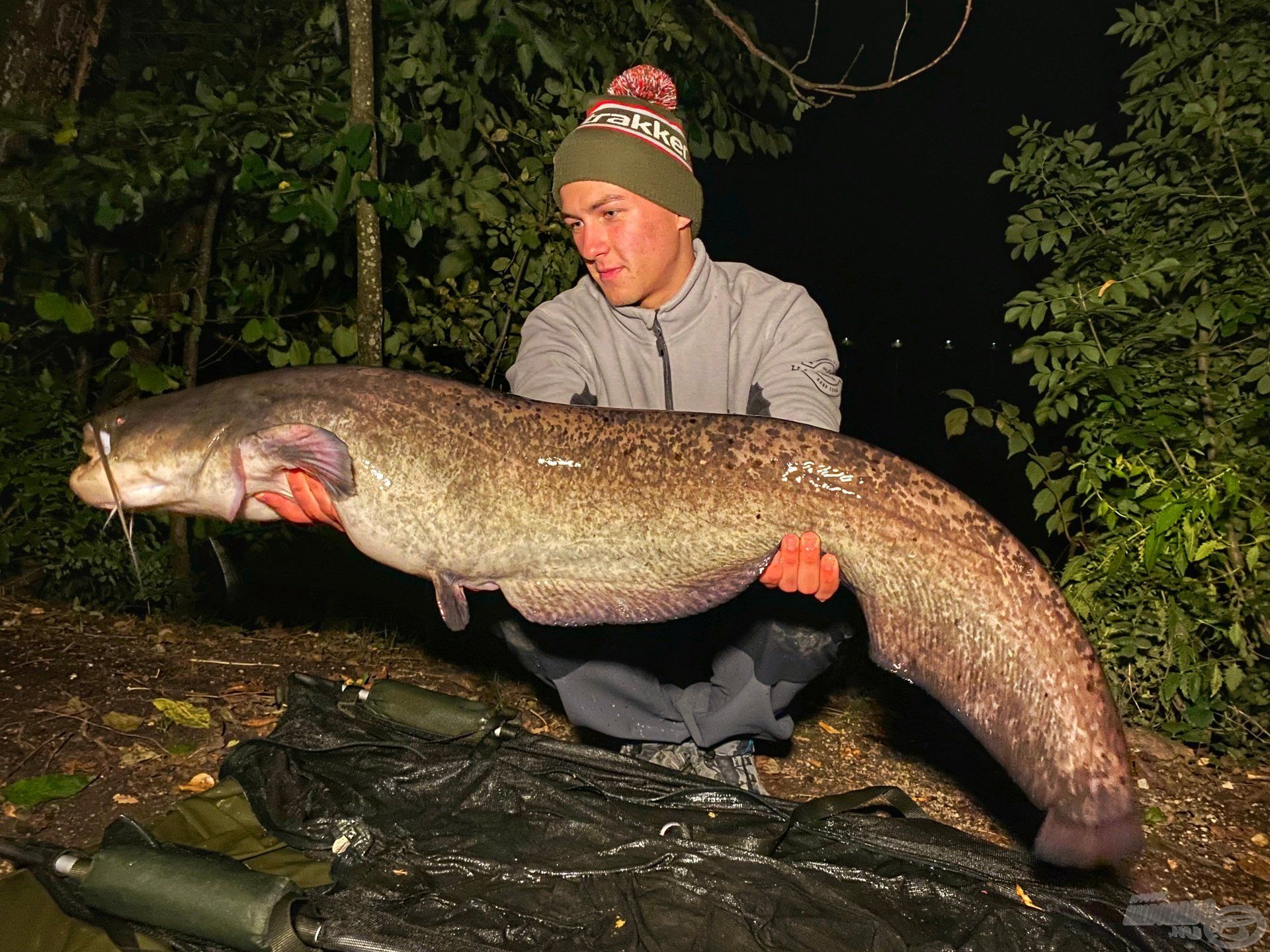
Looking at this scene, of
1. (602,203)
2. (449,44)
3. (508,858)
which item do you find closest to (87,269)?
(449,44)

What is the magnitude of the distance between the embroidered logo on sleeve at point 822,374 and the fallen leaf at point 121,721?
246 cm

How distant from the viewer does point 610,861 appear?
2449 millimetres

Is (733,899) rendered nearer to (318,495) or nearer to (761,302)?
(318,495)

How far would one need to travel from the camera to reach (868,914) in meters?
2.28

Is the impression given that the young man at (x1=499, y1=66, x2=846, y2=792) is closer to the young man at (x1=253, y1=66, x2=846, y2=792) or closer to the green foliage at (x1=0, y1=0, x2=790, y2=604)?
the young man at (x1=253, y1=66, x2=846, y2=792)

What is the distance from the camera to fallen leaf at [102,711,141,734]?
308 cm

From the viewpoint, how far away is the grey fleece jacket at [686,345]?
307 cm

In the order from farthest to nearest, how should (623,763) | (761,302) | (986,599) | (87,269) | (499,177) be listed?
(87,269) < (499,177) < (761,302) < (623,763) < (986,599)

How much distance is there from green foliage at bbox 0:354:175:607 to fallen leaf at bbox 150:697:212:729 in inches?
86.8

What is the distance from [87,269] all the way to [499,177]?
2344 mm

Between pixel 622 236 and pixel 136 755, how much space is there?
2241mm

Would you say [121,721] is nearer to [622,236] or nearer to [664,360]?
[664,360]

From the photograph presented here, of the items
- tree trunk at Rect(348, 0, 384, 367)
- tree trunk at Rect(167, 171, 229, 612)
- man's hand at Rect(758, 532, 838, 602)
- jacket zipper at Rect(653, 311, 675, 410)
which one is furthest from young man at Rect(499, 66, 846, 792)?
tree trunk at Rect(167, 171, 229, 612)

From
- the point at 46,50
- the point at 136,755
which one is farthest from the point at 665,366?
the point at 46,50
